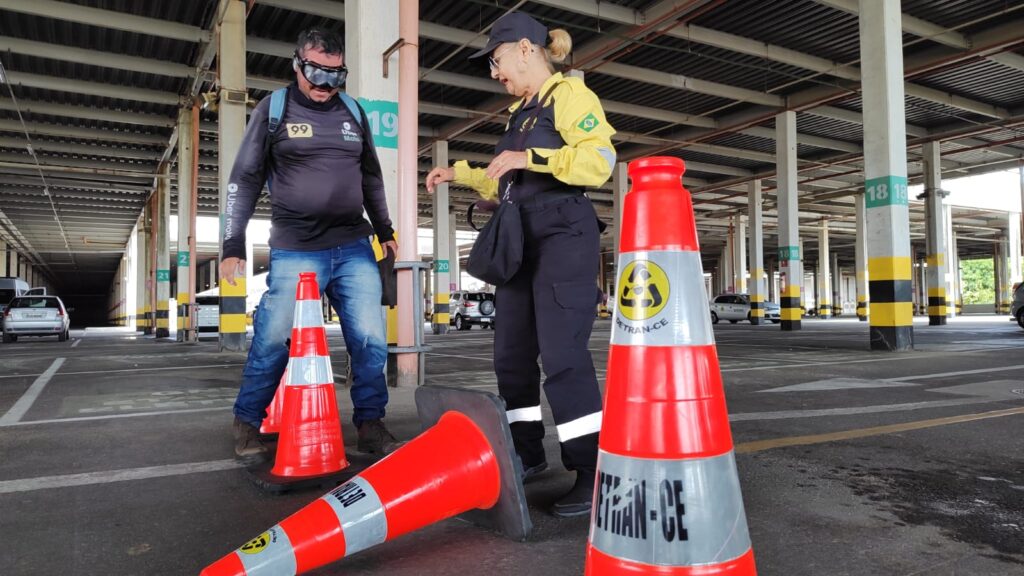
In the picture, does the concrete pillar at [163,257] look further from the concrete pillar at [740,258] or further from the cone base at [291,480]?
the concrete pillar at [740,258]

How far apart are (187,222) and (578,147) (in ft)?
57.4

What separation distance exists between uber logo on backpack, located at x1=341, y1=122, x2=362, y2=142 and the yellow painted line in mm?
Answer: 2460

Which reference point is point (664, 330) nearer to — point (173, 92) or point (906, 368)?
point (906, 368)

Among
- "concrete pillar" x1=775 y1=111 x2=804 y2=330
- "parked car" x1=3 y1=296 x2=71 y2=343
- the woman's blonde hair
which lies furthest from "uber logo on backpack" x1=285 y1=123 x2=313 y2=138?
"parked car" x1=3 y1=296 x2=71 y2=343

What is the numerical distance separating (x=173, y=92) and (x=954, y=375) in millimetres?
19011

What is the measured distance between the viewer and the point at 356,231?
3.31 m

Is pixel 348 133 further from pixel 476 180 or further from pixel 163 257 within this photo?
pixel 163 257

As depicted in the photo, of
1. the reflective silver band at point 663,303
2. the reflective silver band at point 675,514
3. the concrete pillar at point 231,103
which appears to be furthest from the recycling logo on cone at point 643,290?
the concrete pillar at point 231,103

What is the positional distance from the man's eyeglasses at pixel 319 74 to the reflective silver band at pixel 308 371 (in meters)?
1.33

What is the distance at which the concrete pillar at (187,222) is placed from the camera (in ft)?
53.6

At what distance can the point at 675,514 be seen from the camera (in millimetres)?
1281

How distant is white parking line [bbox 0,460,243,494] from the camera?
8.79 feet

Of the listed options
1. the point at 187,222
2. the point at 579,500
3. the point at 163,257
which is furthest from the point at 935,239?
the point at 163,257

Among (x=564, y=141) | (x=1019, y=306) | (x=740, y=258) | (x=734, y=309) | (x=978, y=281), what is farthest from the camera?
(x=978, y=281)
